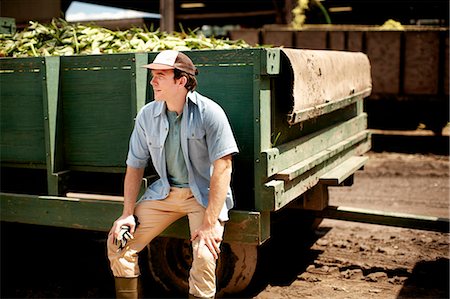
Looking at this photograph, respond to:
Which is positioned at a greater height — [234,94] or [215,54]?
[215,54]

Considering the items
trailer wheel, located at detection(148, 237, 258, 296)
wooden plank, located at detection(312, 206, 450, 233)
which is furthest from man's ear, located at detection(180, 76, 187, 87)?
wooden plank, located at detection(312, 206, 450, 233)

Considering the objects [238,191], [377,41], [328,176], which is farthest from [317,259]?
[377,41]

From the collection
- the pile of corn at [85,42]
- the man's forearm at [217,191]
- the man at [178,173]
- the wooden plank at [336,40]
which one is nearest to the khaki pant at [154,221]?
the man at [178,173]

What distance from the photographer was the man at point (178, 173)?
3.61 metres

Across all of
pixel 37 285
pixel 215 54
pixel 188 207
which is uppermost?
pixel 215 54

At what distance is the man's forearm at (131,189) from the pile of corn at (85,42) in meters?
1.26

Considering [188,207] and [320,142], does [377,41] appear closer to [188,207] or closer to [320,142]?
[320,142]

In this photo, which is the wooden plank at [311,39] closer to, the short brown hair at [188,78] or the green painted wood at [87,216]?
the green painted wood at [87,216]

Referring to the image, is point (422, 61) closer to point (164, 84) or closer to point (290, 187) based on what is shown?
point (290, 187)

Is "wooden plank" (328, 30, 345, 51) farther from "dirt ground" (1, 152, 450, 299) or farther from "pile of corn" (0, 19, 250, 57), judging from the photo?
"pile of corn" (0, 19, 250, 57)

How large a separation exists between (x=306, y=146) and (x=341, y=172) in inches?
20.5

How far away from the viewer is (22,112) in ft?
14.7

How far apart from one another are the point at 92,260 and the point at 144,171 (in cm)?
181

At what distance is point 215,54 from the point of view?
390 centimetres
